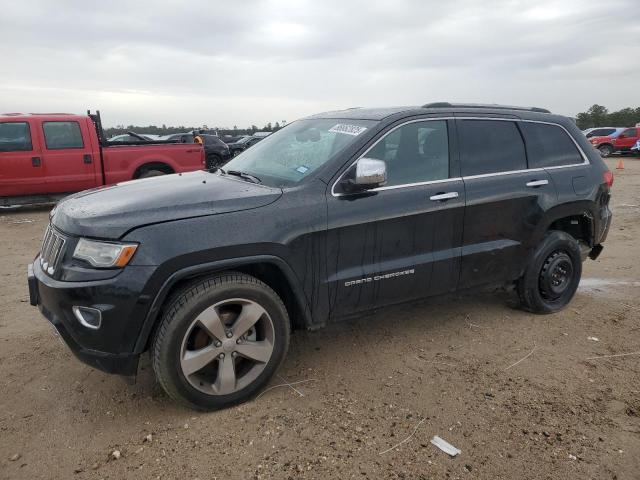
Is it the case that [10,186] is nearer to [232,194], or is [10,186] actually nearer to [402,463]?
[232,194]

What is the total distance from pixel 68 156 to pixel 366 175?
27.1ft

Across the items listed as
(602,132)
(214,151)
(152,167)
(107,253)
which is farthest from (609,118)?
(107,253)

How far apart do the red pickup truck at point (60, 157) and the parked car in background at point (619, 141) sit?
75.1 ft

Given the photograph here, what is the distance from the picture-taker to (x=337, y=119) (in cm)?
379

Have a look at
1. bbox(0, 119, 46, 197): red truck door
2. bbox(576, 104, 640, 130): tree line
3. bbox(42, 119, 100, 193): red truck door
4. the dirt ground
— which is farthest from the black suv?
bbox(576, 104, 640, 130): tree line

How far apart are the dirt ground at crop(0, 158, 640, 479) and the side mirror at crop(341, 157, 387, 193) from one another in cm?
129

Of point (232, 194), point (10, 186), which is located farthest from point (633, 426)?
point (10, 186)

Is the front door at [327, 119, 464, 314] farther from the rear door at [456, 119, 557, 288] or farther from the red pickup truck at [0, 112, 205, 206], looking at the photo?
the red pickup truck at [0, 112, 205, 206]

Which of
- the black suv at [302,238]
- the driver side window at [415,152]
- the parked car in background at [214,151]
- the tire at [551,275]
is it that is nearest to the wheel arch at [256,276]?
the black suv at [302,238]

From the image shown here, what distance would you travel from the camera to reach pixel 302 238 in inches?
118

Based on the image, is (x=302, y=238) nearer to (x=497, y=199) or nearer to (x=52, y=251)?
(x=52, y=251)

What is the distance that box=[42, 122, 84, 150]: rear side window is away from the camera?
9320 millimetres

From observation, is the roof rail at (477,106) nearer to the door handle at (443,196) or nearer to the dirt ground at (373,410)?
the door handle at (443,196)

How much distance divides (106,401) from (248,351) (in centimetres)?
98
